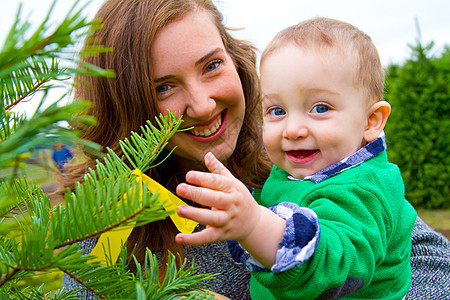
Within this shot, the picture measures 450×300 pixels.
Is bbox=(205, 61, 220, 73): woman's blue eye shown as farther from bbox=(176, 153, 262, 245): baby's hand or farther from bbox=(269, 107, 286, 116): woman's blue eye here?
bbox=(176, 153, 262, 245): baby's hand

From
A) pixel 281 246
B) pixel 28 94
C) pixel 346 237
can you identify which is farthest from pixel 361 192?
pixel 28 94

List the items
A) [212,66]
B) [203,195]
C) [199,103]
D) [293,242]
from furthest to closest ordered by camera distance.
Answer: [212,66] → [199,103] → [293,242] → [203,195]

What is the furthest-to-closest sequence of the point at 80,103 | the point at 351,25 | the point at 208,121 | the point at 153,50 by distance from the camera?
the point at 208,121, the point at 153,50, the point at 351,25, the point at 80,103

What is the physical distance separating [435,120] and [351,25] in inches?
200

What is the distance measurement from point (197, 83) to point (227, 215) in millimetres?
1077

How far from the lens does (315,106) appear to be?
1.29m

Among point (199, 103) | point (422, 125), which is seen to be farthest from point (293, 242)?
point (422, 125)

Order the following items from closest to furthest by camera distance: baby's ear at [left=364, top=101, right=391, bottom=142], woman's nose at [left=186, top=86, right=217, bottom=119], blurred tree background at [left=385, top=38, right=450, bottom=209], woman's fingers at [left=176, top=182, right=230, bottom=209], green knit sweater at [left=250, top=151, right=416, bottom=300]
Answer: woman's fingers at [left=176, top=182, right=230, bottom=209]
green knit sweater at [left=250, top=151, right=416, bottom=300]
baby's ear at [left=364, top=101, right=391, bottom=142]
woman's nose at [left=186, top=86, right=217, bottom=119]
blurred tree background at [left=385, top=38, right=450, bottom=209]

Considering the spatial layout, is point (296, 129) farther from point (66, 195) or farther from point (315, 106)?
point (66, 195)

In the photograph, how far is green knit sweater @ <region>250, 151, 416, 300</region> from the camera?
3.03 ft

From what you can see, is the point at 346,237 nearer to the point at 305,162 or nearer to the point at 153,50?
the point at 305,162

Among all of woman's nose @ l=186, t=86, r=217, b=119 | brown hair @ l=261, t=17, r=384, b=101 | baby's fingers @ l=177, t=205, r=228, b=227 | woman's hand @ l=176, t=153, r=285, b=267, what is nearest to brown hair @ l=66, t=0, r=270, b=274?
woman's nose @ l=186, t=86, r=217, b=119

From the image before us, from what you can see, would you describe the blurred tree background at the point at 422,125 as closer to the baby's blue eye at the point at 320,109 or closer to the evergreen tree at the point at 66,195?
the baby's blue eye at the point at 320,109

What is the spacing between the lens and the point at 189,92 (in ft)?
5.75
